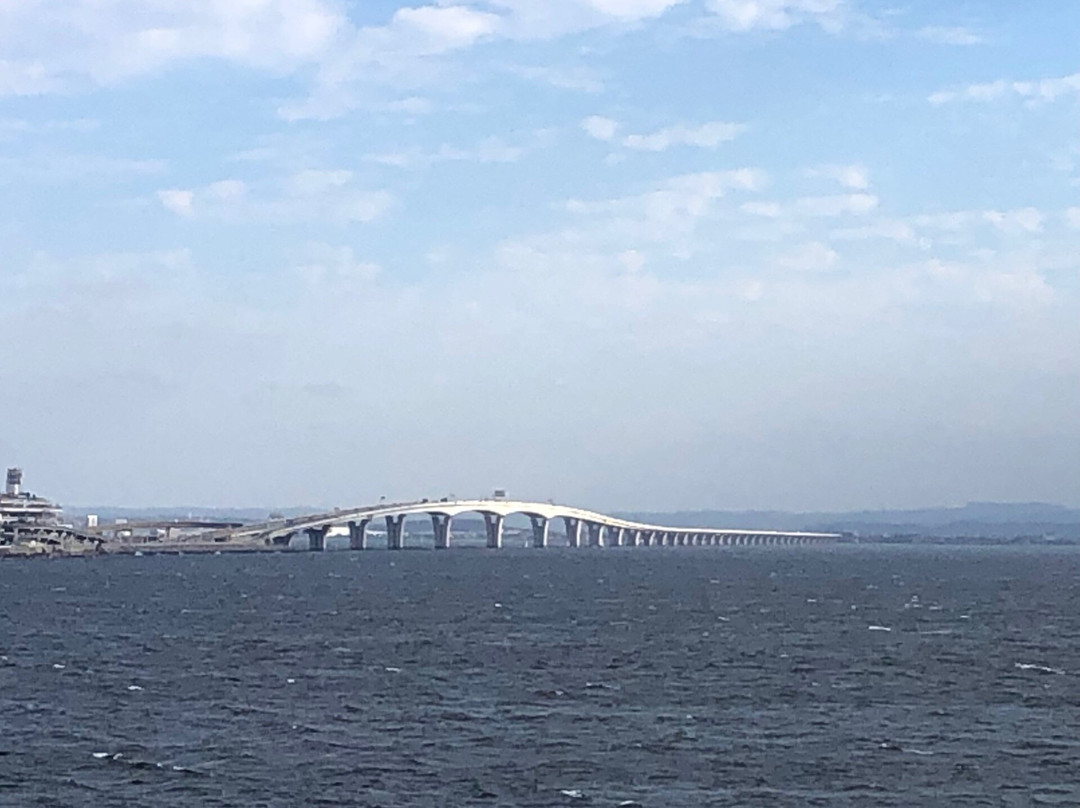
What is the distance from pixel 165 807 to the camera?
32.1 metres

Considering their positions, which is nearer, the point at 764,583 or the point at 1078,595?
the point at 1078,595

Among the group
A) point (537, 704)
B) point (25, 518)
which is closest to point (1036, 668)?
point (537, 704)

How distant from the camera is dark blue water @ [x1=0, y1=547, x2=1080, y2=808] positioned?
112 feet

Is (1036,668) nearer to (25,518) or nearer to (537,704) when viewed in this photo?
(537,704)

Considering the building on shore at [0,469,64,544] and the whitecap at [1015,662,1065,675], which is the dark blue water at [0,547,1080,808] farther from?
the building on shore at [0,469,64,544]

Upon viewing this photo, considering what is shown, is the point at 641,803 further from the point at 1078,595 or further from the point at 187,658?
the point at 1078,595

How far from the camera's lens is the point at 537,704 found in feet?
149

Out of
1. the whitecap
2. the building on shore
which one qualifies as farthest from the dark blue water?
the building on shore

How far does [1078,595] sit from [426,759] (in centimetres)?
7753

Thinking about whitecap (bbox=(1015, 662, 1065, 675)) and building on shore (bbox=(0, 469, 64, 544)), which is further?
building on shore (bbox=(0, 469, 64, 544))

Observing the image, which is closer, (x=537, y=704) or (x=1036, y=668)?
(x=537, y=704)

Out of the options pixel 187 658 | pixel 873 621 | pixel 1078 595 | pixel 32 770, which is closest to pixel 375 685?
pixel 187 658

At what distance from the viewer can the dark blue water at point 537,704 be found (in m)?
34.2

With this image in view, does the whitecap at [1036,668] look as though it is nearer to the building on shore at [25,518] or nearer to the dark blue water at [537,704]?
the dark blue water at [537,704]
